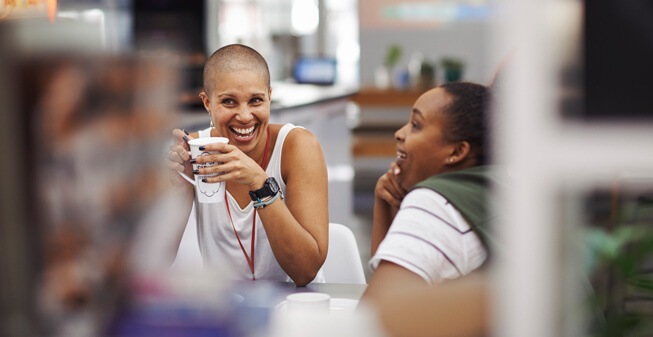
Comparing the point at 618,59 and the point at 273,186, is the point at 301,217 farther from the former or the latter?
the point at 618,59

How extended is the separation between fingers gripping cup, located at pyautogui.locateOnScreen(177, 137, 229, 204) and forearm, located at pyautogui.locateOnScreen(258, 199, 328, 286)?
103 millimetres

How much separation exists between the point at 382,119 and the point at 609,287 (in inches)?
249

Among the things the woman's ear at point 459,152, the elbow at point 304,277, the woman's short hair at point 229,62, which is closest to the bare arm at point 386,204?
the woman's ear at point 459,152

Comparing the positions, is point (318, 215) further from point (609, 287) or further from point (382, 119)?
point (382, 119)

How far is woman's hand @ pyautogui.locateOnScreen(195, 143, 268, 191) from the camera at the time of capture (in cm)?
110

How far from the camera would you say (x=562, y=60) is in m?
0.65

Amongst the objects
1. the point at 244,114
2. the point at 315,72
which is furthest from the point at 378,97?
the point at 244,114

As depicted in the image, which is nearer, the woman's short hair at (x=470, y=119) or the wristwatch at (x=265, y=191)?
the woman's short hair at (x=470, y=119)

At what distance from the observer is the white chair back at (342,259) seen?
1.39m

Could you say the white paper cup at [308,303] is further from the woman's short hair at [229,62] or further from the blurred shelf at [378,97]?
the blurred shelf at [378,97]

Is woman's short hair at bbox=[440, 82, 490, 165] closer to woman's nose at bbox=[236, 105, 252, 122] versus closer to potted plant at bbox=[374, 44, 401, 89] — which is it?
woman's nose at bbox=[236, 105, 252, 122]

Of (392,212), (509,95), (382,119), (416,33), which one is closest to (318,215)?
(392,212)

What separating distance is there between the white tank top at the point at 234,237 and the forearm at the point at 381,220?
23cm

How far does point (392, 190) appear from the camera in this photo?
112cm
